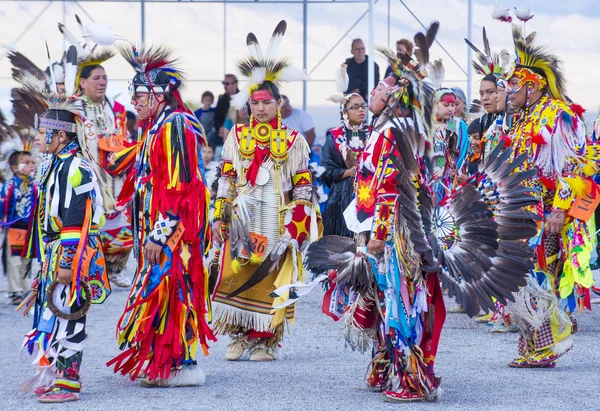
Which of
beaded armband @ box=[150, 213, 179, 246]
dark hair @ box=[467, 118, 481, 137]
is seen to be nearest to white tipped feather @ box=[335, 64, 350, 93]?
dark hair @ box=[467, 118, 481, 137]

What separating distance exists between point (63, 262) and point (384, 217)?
1619 millimetres

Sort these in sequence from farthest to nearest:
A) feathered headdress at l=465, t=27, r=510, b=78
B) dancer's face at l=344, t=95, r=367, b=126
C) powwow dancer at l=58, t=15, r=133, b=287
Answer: dancer's face at l=344, t=95, r=367, b=126
powwow dancer at l=58, t=15, r=133, b=287
feathered headdress at l=465, t=27, r=510, b=78

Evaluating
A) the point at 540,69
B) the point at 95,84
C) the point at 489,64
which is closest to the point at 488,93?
the point at 489,64

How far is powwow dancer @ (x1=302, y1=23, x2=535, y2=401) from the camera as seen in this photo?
4734 millimetres

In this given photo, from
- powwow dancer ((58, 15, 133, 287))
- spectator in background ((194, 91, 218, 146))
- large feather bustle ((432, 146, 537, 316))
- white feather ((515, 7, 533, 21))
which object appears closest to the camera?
large feather bustle ((432, 146, 537, 316))

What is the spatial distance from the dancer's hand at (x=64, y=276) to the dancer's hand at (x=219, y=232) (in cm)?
143

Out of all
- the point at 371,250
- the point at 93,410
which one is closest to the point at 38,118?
the point at 93,410

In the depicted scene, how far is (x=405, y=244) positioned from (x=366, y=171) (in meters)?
0.41

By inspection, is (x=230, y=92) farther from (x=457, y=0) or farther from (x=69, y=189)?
(x=69, y=189)

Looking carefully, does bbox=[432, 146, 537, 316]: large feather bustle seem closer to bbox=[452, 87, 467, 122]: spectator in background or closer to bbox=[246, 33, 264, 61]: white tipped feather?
bbox=[246, 33, 264, 61]: white tipped feather

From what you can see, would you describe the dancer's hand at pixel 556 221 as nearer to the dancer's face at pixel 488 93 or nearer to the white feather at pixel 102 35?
the dancer's face at pixel 488 93

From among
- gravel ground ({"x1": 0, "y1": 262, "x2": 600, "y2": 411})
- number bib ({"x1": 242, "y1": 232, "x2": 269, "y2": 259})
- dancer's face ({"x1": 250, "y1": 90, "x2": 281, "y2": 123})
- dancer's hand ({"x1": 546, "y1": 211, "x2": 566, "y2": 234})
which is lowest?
gravel ground ({"x1": 0, "y1": 262, "x2": 600, "y2": 411})

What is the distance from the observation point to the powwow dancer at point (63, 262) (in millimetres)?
4961

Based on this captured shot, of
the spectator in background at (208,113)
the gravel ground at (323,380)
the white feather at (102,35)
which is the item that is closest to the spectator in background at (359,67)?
the spectator in background at (208,113)
